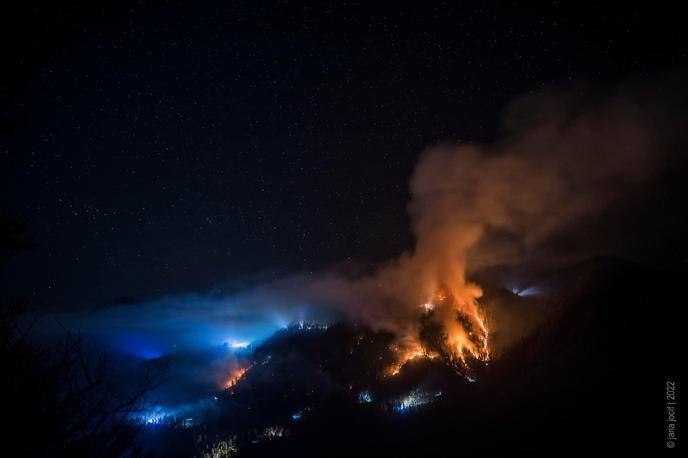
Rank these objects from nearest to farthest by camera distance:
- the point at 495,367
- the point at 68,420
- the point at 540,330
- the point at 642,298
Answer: the point at 68,420, the point at 495,367, the point at 540,330, the point at 642,298

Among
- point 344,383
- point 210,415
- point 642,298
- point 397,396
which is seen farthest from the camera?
point 210,415

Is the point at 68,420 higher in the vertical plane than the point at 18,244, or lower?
lower

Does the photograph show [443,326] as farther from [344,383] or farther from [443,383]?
[344,383]

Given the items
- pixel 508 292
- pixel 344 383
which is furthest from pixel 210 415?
pixel 508 292

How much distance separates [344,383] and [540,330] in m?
96.8

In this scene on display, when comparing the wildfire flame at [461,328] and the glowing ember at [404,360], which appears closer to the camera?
the wildfire flame at [461,328]

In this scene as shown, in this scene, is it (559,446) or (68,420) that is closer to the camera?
(68,420)

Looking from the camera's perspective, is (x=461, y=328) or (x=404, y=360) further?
(x=404, y=360)

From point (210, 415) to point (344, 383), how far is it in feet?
314

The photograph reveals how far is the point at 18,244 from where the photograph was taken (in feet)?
22.2

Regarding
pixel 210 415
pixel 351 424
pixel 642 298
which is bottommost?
pixel 210 415

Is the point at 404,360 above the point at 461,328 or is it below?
below

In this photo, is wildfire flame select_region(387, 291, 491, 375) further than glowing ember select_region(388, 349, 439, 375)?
No

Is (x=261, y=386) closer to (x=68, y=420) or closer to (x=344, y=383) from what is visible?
(x=344, y=383)
